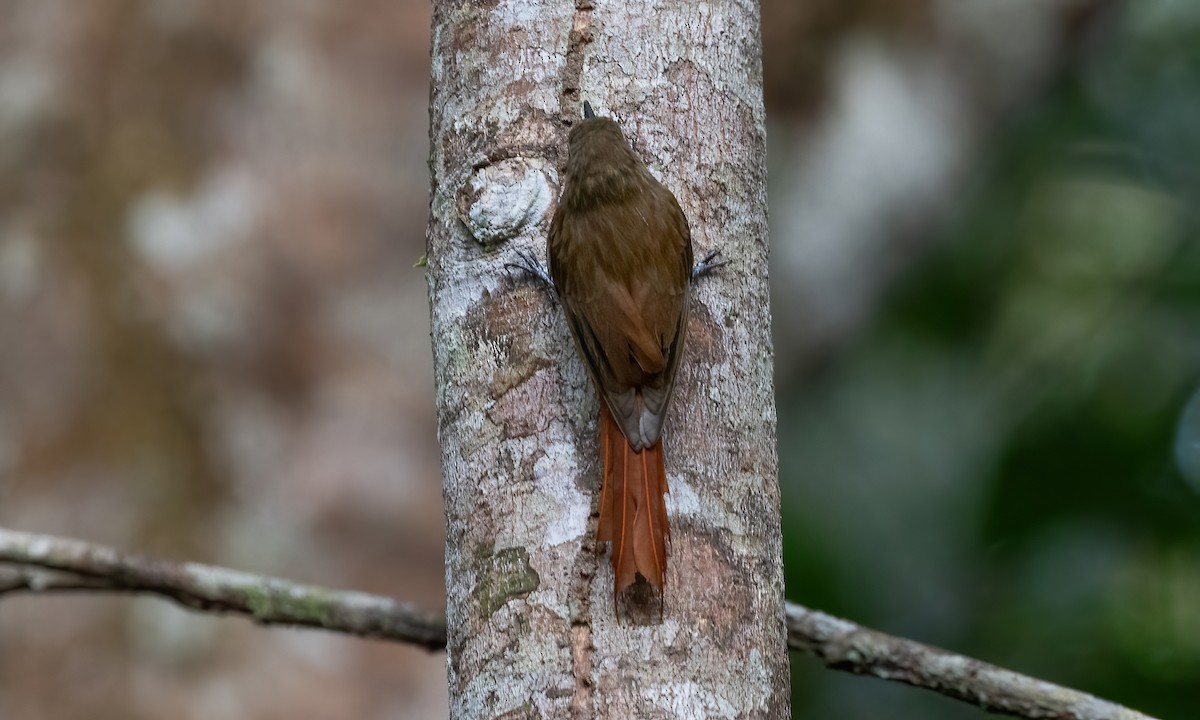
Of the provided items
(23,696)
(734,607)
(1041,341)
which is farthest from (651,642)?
(1041,341)

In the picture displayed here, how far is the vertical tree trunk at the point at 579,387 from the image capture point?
5.35 feet

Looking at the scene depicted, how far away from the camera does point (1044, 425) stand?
4562 millimetres

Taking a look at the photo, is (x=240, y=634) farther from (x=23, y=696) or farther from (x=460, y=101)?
(x=460, y=101)

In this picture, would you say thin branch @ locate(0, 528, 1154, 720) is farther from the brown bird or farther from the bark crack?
the bark crack

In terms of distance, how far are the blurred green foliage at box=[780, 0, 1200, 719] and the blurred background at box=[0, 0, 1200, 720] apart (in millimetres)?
12

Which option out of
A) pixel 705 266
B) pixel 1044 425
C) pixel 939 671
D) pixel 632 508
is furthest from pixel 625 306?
pixel 1044 425

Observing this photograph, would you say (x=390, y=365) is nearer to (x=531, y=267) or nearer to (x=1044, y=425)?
(x=1044, y=425)

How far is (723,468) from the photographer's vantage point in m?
1.77

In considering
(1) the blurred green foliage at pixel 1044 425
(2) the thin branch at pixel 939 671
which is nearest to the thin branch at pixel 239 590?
(2) the thin branch at pixel 939 671

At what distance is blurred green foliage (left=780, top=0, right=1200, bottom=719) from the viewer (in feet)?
13.7

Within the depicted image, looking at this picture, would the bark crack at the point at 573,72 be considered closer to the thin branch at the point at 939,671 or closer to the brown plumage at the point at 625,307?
the brown plumage at the point at 625,307

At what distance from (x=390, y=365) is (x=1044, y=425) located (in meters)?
2.12

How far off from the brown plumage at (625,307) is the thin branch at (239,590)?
726 mm

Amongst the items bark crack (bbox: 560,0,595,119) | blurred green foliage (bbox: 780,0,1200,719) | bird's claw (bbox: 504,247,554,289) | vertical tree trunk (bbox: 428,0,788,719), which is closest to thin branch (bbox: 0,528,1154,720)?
vertical tree trunk (bbox: 428,0,788,719)
